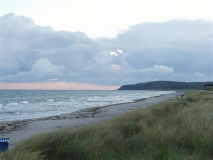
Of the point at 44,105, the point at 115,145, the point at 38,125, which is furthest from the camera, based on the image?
the point at 44,105

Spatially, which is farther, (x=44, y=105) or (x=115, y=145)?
(x=44, y=105)

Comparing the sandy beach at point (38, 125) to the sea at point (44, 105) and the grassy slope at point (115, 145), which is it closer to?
the grassy slope at point (115, 145)

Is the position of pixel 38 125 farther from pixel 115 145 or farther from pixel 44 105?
pixel 44 105

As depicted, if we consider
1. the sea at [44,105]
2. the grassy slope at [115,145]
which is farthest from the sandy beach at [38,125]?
the sea at [44,105]

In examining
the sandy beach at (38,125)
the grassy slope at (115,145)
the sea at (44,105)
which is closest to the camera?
the grassy slope at (115,145)

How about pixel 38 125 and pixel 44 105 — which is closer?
pixel 38 125

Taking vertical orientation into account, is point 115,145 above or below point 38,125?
above

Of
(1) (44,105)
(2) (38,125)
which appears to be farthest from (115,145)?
(1) (44,105)

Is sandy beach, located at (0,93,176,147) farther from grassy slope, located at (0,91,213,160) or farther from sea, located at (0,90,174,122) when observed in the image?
sea, located at (0,90,174,122)

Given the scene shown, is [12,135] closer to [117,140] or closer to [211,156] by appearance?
[117,140]

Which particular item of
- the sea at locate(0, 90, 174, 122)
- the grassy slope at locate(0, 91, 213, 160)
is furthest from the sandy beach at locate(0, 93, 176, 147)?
the sea at locate(0, 90, 174, 122)

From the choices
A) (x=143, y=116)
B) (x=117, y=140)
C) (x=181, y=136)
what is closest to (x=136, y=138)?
(x=117, y=140)

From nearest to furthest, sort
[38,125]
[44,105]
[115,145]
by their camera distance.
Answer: [115,145]
[38,125]
[44,105]

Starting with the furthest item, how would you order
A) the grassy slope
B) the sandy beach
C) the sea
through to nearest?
the sea
the sandy beach
the grassy slope
